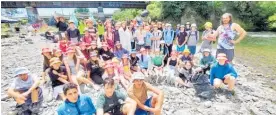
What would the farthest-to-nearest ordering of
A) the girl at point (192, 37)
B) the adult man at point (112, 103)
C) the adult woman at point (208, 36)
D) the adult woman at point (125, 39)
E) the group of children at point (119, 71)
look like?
the adult woman at point (125, 39) < the girl at point (192, 37) < the adult woman at point (208, 36) < the group of children at point (119, 71) < the adult man at point (112, 103)

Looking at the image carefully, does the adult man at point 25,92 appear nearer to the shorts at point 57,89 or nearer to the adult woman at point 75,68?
the shorts at point 57,89

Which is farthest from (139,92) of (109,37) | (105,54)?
(109,37)

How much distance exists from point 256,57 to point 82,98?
38.1 ft

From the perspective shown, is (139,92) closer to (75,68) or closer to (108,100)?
(108,100)

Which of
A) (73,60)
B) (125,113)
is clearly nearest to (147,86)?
(125,113)

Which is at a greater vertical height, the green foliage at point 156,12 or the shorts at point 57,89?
the green foliage at point 156,12

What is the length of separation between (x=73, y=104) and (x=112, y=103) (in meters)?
0.72

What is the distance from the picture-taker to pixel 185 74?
8.46 m

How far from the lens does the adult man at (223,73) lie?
770 cm

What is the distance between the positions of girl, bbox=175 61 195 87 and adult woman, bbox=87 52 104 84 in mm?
2192

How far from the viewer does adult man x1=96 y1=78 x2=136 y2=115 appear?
5087 millimetres

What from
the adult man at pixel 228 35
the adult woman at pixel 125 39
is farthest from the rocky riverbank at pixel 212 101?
the adult woman at pixel 125 39

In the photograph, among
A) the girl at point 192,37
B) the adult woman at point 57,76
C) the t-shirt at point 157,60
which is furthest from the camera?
the girl at point 192,37

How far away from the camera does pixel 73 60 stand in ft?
25.7
